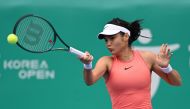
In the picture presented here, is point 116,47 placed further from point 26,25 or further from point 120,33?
point 26,25

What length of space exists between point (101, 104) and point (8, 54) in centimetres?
101

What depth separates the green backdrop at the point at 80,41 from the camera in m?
5.38

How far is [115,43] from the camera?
12.2 ft

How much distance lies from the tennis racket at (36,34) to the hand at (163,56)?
69cm

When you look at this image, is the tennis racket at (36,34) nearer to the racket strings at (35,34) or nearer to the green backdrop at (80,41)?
the racket strings at (35,34)

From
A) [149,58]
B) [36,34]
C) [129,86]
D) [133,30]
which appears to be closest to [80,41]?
[36,34]

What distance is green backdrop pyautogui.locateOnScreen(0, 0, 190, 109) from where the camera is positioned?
5.38 meters

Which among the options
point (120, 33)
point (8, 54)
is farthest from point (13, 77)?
point (120, 33)

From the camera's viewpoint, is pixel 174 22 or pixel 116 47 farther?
pixel 174 22

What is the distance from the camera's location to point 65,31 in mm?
5402

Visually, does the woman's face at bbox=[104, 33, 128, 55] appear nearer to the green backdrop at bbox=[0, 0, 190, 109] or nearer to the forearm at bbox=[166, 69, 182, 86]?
the forearm at bbox=[166, 69, 182, 86]

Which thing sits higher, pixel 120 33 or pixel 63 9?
pixel 63 9

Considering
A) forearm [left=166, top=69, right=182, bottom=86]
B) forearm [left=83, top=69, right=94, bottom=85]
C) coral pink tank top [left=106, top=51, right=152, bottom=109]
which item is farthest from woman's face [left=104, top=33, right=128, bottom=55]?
forearm [left=166, top=69, right=182, bottom=86]

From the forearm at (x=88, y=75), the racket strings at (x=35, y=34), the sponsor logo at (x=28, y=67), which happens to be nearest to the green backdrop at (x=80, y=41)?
the sponsor logo at (x=28, y=67)
